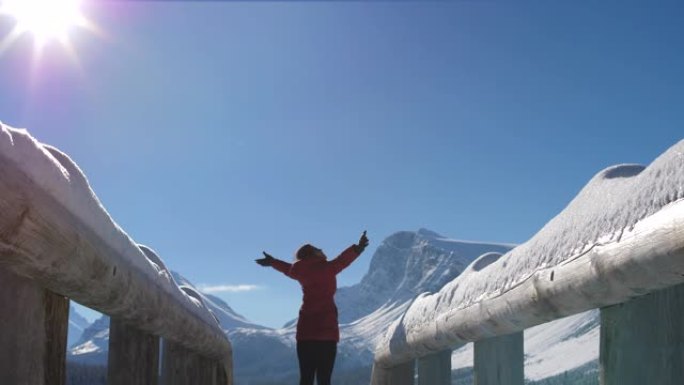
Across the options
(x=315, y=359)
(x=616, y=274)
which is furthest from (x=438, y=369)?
(x=616, y=274)

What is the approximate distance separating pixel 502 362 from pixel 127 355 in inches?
74.5

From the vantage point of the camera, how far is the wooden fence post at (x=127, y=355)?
13.2 feet

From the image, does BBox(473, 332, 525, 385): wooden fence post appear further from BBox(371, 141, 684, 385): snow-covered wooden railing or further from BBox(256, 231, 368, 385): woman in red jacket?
BBox(256, 231, 368, 385): woman in red jacket

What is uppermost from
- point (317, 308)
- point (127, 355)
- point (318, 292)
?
point (318, 292)

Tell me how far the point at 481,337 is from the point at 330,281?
166 centimetres

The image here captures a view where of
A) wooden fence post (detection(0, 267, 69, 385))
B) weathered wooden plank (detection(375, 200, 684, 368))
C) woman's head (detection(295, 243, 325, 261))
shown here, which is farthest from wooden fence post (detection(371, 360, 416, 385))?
wooden fence post (detection(0, 267, 69, 385))

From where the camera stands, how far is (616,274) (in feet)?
7.58

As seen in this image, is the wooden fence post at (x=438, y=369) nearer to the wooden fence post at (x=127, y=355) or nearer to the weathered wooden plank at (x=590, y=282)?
the weathered wooden plank at (x=590, y=282)

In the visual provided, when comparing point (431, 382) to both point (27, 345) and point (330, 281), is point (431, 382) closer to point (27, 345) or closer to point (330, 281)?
point (330, 281)

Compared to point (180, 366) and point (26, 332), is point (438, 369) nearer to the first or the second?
point (180, 366)

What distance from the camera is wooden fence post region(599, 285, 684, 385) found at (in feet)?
7.77

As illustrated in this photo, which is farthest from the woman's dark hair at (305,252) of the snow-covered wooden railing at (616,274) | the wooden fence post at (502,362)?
the snow-covered wooden railing at (616,274)

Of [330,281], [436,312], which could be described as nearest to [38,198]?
[436,312]

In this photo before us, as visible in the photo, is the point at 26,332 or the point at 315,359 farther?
the point at 315,359
